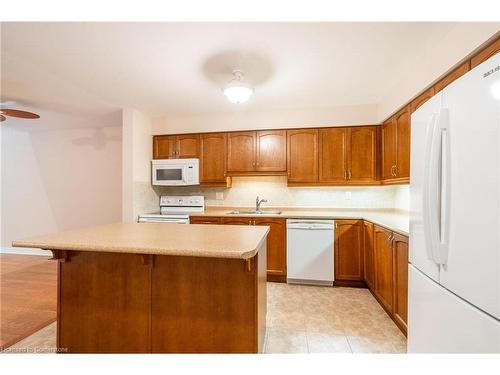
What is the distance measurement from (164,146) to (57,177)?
2.46 metres

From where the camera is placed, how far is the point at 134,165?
312 cm

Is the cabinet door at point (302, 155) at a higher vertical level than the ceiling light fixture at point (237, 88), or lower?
lower

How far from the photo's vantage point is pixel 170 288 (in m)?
1.42

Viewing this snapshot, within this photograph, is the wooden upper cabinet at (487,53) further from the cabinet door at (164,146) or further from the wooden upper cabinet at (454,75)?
the cabinet door at (164,146)

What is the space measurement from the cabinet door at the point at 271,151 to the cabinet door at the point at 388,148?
1250 millimetres

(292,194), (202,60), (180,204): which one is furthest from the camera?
(180,204)

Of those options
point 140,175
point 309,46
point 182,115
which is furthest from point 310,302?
point 182,115

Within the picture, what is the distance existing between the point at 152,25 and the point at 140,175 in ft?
7.10

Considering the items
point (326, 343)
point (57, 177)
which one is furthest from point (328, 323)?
point (57, 177)

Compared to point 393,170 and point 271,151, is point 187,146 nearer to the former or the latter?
point 271,151

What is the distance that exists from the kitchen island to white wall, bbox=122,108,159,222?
1.62 m

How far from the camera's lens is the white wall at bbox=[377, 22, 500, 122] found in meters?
1.34

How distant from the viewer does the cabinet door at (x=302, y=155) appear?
3.12 metres

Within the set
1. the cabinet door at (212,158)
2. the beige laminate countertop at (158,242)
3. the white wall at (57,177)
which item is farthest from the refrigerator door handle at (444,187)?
the white wall at (57,177)
